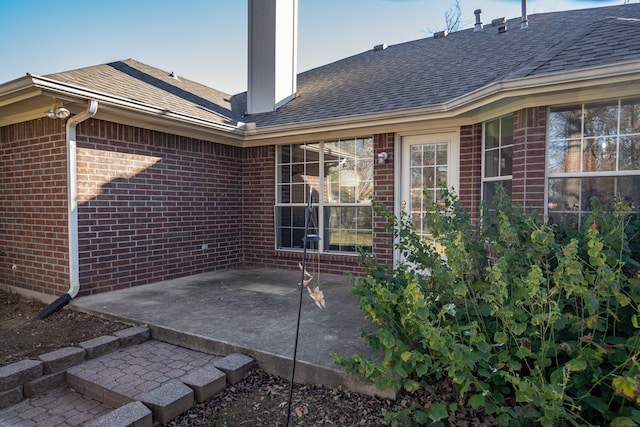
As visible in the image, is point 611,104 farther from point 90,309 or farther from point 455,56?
point 90,309

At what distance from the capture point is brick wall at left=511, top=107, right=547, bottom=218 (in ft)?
13.5

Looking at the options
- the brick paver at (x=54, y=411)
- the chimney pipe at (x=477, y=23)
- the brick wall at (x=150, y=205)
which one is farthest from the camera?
the chimney pipe at (x=477, y=23)

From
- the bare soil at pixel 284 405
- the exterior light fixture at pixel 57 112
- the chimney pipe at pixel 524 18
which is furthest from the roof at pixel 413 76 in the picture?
the bare soil at pixel 284 405

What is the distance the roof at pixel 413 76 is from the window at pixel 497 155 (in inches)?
23.2

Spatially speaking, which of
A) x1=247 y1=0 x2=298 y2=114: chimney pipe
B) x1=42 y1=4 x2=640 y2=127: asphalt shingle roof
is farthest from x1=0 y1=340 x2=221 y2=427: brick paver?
x1=247 y1=0 x2=298 y2=114: chimney pipe

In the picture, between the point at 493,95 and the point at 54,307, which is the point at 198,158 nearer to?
the point at 54,307

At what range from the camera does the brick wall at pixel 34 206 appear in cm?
483

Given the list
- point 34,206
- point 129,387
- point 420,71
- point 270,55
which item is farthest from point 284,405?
point 270,55

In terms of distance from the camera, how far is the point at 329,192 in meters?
6.45

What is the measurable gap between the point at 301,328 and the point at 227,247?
381cm

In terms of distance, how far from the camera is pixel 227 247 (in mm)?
7059

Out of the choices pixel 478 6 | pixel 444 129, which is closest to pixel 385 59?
pixel 478 6

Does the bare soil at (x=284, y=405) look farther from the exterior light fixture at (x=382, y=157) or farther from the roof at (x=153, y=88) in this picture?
the exterior light fixture at (x=382, y=157)

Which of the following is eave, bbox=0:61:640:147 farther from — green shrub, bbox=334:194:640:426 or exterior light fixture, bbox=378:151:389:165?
green shrub, bbox=334:194:640:426
